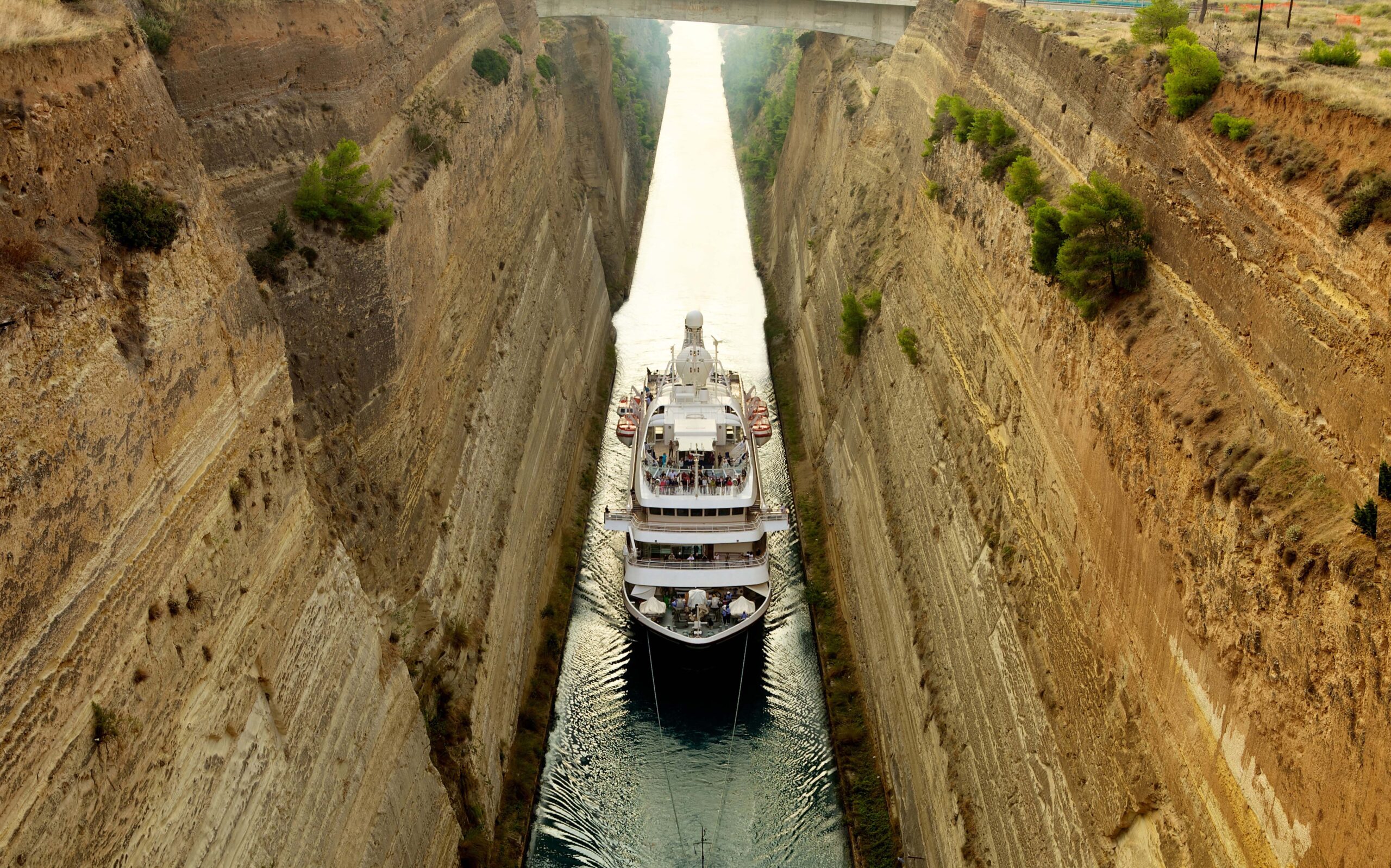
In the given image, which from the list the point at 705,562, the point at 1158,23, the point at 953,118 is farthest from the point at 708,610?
the point at 1158,23

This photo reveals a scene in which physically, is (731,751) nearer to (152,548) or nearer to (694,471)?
(694,471)

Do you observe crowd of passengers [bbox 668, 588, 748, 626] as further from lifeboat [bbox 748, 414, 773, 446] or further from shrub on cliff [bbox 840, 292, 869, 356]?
shrub on cliff [bbox 840, 292, 869, 356]

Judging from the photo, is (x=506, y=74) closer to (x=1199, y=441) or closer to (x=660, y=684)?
(x=660, y=684)

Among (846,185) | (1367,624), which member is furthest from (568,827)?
(846,185)

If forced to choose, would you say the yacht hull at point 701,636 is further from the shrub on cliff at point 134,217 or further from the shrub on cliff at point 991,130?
the shrub on cliff at point 134,217

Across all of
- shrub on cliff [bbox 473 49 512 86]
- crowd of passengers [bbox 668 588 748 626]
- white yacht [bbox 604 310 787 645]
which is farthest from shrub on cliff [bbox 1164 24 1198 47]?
shrub on cliff [bbox 473 49 512 86]

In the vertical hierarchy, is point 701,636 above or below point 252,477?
below

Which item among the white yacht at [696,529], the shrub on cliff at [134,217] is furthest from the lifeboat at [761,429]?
→ the shrub on cliff at [134,217]
